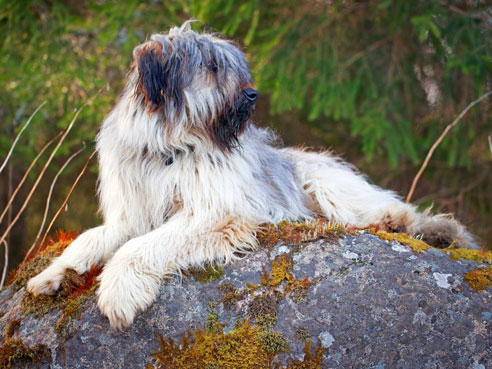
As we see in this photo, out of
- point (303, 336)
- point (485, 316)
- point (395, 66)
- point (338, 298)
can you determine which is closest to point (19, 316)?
point (303, 336)

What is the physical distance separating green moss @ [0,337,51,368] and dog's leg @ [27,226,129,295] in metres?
0.43

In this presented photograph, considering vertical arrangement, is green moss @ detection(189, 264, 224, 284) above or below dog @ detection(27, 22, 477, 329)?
below

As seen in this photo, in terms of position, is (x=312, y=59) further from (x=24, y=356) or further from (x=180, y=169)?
(x=24, y=356)

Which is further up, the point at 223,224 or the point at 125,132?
the point at 125,132

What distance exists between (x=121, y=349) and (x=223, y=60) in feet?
7.52

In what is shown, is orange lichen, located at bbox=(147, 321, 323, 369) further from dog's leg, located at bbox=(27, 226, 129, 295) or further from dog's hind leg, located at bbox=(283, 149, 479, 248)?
dog's hind leg, located at bbox=(283, 149, 479, 248)

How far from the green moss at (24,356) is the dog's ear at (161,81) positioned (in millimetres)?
1841

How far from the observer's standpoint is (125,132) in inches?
155

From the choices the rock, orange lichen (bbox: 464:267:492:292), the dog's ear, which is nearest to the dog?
the dog's ear

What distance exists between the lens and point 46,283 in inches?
140

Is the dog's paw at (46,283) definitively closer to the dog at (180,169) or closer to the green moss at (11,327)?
the dog at (180,169)

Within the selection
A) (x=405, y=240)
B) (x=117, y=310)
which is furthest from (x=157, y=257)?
(x=405, y=240)

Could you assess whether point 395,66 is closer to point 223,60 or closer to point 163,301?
point 223,60

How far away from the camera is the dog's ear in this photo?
3836 mm
